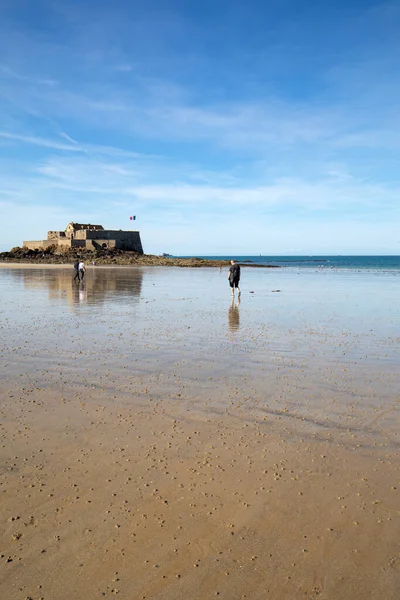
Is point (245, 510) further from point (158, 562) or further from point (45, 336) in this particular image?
point (45, 336)

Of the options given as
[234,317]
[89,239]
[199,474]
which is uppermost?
[89,239]

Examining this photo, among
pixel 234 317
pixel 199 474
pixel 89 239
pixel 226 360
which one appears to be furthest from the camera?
pixel 89 239

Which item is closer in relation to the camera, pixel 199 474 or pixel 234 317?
pixel 199 474

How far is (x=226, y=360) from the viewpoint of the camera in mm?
10617

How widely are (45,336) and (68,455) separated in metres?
8.22

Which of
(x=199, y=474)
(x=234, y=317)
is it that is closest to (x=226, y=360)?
(x=199, y=474)

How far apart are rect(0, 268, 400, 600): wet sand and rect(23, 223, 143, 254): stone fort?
8961cm

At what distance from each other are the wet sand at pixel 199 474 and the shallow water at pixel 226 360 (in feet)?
0.20

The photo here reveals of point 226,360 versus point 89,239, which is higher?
point 89,239

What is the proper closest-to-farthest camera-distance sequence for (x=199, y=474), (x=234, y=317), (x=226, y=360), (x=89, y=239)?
(x=199, y=474) < (x=226, y=360) < (x=234, y=317) < (x=89, y=239)

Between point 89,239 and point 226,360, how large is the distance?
9254cm

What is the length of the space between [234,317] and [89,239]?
85.6 m

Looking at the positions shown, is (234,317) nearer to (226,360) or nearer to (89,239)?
(226,360)

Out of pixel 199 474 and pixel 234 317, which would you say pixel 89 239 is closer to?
pixel 234 317
